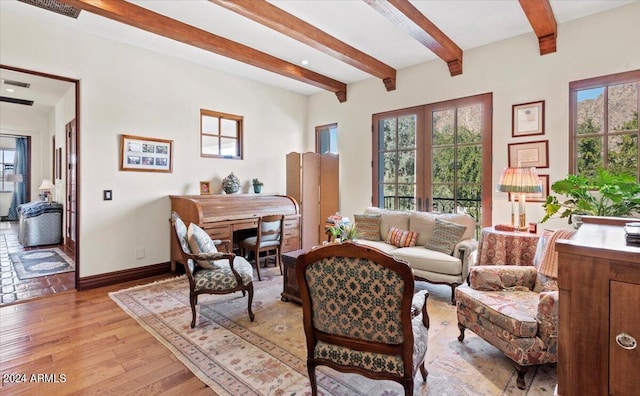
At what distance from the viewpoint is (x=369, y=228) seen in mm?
4285

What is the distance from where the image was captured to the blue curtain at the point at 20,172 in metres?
8.43

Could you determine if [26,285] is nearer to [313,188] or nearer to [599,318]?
[313,188]

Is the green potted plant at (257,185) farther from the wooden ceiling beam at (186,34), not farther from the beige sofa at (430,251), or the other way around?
the beige sofa at (430,251)

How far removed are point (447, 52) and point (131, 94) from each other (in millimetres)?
4036

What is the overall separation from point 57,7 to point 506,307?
4788mm

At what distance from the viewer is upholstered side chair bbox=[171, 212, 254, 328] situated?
278 cm

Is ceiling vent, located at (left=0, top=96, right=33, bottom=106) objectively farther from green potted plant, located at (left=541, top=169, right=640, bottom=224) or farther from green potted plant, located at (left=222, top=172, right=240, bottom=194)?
green potted plant, located at (left=541, top=169, right=640, bottom=224)

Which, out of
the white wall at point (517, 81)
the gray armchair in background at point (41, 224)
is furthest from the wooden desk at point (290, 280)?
the gray armchair in background at point (41, 224)

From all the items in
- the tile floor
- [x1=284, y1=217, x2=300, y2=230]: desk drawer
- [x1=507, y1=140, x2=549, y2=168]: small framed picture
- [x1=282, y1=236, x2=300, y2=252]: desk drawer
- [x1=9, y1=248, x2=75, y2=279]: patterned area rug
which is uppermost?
[x1=507, y1=140, x2=549, y2=168]: small framed picture

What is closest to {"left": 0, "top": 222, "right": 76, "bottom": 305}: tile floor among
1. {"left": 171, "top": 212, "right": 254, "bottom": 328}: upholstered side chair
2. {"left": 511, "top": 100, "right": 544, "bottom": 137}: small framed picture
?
{"left": 171, "top": 212, "right": 254, "bottom": 328}: upholstered side chair

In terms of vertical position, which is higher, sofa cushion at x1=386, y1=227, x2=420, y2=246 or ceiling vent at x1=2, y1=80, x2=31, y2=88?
ceiling vent at x1=2, y1=80, x2=31, y2=88

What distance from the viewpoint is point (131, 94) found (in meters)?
4.07

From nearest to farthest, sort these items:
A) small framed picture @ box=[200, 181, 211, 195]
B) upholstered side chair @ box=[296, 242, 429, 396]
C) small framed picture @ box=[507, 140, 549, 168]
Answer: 1. upholstered side chair @ box=[296, 242, 429, 396]
2. small framed picture @ box=[507, 140, 549, 168]
3. small framed picture @ box=[200, 181, 211, 195]

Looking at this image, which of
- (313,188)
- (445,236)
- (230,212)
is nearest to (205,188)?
(230,212)
